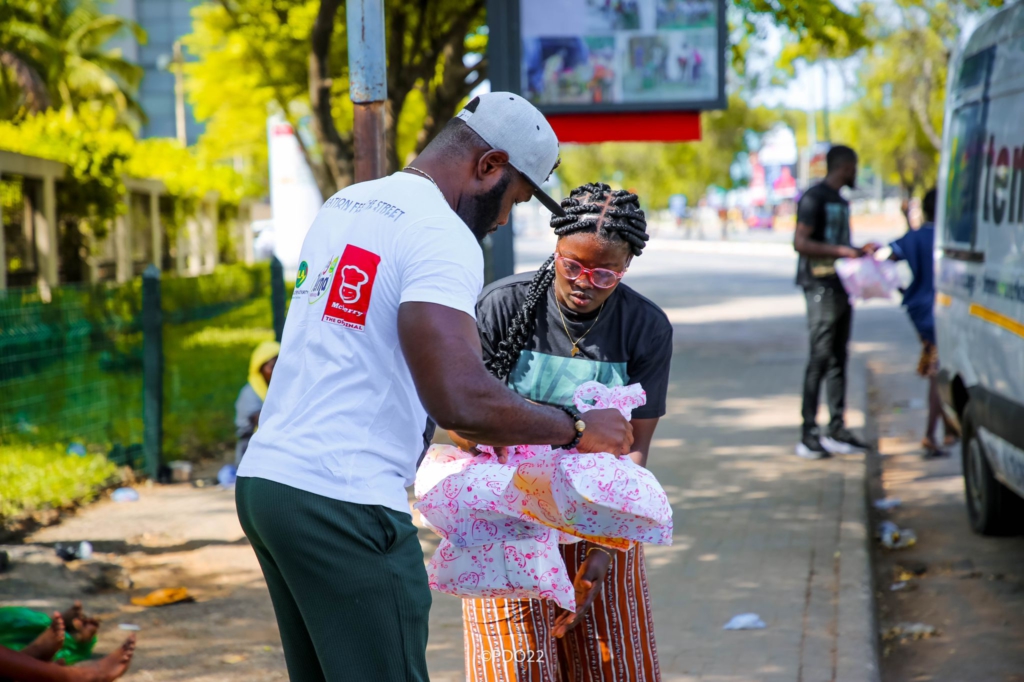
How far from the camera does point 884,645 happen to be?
4883 millimetres

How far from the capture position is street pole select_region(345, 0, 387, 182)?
4.11 m

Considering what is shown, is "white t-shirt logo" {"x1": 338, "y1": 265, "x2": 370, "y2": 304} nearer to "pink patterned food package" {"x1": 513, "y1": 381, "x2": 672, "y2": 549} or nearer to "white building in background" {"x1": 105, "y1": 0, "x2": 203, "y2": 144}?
"pink patterned food package" {"x1": 513, "y1": 381, "x2": 672, "y2": 549}

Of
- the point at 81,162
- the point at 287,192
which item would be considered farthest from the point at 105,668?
the point at 287,192

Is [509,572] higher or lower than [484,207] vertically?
lower

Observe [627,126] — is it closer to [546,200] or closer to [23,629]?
[23,629]

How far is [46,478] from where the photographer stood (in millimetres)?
6539

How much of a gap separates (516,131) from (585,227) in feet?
2.09

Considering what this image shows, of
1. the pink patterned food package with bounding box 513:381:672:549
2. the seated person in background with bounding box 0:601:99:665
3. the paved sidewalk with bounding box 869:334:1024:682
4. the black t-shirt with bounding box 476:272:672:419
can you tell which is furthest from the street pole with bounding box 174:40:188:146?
the pink patterned food package with bounding box 513:381:672:549

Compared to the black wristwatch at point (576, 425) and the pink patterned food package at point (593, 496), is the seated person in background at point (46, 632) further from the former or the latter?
the black wristwatch at point (576, 425)

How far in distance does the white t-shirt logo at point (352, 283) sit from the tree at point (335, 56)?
752 cm

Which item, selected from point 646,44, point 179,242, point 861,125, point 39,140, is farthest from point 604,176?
point 646,44

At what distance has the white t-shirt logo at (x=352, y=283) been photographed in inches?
82.6

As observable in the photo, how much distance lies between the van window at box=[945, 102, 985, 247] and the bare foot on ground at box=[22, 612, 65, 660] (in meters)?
4.75

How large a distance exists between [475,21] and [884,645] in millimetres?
10590
